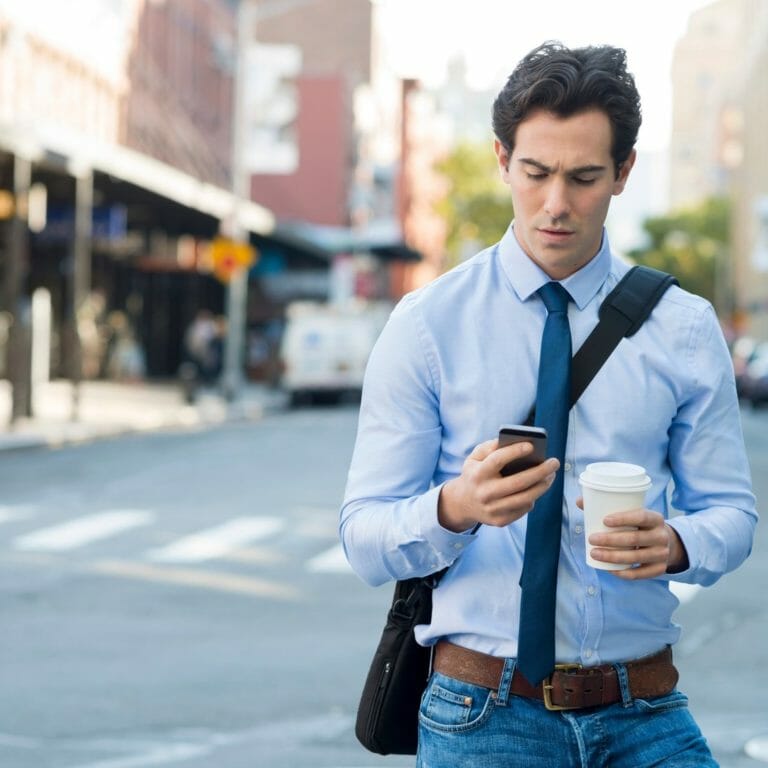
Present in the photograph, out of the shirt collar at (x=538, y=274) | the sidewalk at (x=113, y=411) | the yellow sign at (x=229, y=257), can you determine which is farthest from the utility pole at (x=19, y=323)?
the shirt collar at (x=538, y=274)

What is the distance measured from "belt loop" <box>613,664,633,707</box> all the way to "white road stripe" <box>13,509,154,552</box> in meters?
10.0

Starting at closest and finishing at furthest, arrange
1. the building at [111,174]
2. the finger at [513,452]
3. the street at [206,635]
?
the finger at [513,452], the street at [206,635], the building at [111,174]

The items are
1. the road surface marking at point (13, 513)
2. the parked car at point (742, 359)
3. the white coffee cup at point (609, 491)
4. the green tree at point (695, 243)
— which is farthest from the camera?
the green tree at point (695, 243)

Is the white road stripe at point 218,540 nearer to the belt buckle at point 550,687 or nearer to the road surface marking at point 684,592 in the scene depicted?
the road surface marking at point 684,592

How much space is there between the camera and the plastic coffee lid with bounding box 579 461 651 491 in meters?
2.61

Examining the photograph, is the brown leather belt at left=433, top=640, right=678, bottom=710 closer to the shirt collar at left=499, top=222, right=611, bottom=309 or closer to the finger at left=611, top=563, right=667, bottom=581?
the finger at left=611, top=563, right=667, bottom=581

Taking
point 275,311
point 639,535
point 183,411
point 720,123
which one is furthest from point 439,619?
point 720,123

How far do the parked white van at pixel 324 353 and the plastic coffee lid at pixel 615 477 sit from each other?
36.1m

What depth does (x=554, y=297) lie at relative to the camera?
2.98 m

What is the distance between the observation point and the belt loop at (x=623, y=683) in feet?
9.56

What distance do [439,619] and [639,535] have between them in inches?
17.9

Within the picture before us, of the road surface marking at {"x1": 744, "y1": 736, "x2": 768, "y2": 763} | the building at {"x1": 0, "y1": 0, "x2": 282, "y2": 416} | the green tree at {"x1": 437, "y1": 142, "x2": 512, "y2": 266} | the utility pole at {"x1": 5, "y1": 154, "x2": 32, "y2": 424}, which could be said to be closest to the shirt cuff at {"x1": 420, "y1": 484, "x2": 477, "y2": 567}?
the road surface marking at {"x1": 744, "y1": 736, "x2": 768, "y2": 763}

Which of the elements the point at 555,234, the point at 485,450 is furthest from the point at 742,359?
the point at 485,450

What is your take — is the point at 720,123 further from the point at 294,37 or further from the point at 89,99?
the point at 89,99
